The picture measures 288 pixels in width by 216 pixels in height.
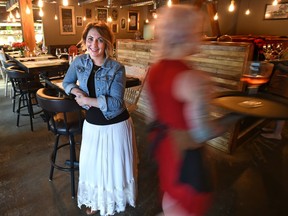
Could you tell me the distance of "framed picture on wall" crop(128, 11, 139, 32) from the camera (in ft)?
35.0

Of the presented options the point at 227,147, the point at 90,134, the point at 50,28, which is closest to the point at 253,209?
the point at 227,147

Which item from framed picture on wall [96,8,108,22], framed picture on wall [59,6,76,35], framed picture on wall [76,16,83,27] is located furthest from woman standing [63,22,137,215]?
framed picture on wall [96,8,108,22]

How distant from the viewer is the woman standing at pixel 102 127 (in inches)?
59.1

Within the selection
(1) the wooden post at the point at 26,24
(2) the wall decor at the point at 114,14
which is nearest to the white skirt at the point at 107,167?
(1) the wooden post at the point at 26,24

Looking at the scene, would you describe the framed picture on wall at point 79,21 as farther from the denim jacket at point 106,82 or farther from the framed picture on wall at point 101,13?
the denim jacket at point 106,82

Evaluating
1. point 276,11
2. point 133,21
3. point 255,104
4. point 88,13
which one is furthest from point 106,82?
point 133,21

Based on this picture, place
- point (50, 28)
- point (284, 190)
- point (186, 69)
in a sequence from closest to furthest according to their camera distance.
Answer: point (186, 69) → point (284, 190) → point (50, 28)

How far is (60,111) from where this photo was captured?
1644mm

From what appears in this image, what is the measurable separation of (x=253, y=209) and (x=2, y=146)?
9.97ft

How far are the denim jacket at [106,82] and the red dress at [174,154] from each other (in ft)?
1.48

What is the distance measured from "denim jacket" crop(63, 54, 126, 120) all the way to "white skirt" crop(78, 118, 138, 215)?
163 mm

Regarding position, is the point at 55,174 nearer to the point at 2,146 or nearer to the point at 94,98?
the point at 2,146

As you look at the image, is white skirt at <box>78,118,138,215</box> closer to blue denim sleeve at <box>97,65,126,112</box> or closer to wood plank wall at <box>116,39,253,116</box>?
blue denim sleeve at <box>97,65,126,112</box>

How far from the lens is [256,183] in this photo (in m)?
2.35
